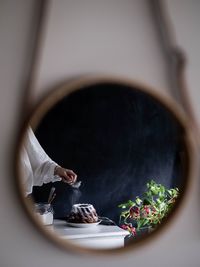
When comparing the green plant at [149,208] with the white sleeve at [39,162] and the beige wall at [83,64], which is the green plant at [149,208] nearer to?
the beige wall at [83,64]

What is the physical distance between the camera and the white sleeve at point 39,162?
64cm

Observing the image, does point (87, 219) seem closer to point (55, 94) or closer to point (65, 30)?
point (55, 94)

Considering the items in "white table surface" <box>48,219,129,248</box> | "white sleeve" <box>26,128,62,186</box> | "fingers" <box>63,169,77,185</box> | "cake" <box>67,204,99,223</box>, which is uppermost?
"white sleeve" <box>26,128,62,186</box>

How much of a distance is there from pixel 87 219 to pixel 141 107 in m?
0.28

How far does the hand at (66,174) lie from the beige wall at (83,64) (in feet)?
0.31

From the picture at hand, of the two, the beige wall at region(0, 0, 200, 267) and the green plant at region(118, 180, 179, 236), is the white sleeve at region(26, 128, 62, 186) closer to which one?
the beige wall at region(0, 0, 200, 267)

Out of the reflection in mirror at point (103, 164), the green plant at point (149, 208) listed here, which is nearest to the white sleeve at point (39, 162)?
the reflection in mirror at point (103, 164)

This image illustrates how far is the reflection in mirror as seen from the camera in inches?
25.1

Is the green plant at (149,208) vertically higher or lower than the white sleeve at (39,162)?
lower

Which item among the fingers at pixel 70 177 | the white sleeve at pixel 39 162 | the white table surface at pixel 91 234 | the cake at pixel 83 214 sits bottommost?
the white table surface at pixel 91 234

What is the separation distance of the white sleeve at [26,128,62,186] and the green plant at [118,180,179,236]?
169 millimetres

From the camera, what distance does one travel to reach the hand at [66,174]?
2.10 ft

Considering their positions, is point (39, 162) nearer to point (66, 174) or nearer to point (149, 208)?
point (66, 174)

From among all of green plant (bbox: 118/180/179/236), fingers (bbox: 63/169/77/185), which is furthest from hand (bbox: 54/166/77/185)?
green plant (bbox: 118/180/179/236)
